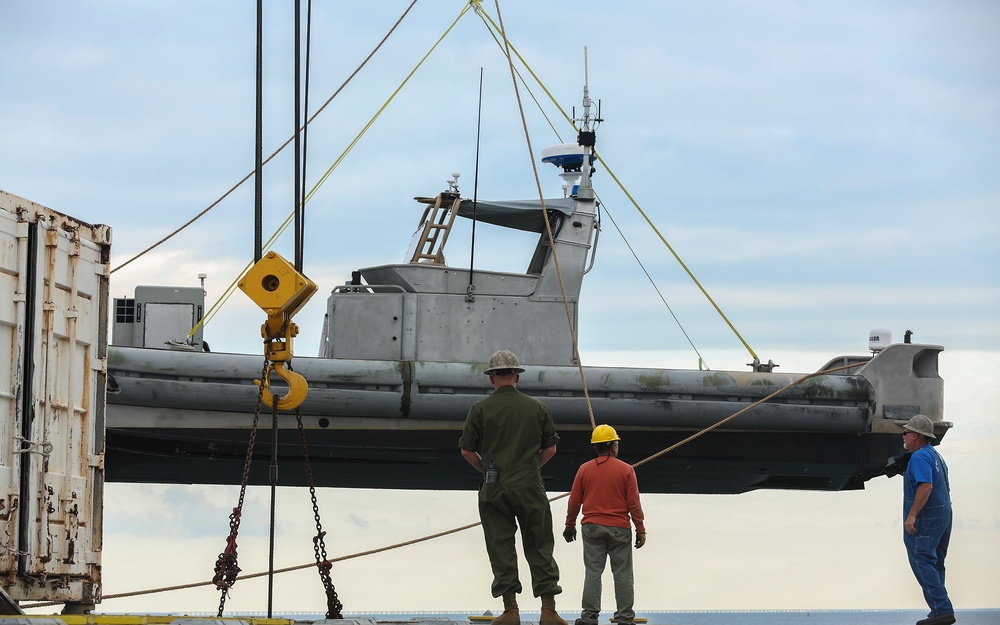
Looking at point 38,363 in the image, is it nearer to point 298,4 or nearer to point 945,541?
point 298,4

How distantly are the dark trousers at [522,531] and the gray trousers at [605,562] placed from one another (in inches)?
30.4

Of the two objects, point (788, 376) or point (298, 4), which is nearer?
point (298, 4)

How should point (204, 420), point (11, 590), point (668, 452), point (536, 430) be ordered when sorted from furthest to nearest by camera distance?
1. point (668, 452)
2. point (204, 420)
3. point (536, 430)
4. point (11, 590)

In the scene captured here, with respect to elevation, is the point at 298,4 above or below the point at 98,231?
above

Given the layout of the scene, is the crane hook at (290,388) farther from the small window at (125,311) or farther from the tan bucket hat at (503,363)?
the small window at (125,311)

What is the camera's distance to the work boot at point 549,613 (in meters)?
7.63

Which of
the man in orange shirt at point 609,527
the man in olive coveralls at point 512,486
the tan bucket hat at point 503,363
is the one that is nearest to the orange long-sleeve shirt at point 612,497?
the man in orange shirt at point 609,527

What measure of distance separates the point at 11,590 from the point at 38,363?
1202 mm

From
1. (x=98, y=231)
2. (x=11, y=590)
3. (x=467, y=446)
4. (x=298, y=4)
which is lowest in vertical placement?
(x=11, y=590)

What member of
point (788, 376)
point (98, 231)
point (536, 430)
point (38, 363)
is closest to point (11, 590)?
point (38, 363)

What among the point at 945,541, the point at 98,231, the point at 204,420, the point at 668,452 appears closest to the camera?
the point at 98,231

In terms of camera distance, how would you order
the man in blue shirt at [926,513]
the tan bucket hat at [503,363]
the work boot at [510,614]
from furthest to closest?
the man in blue shirt at [926,513]
the tan bucket hat at [503,363]
the work boot at [510,614]

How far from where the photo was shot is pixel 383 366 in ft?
49.0

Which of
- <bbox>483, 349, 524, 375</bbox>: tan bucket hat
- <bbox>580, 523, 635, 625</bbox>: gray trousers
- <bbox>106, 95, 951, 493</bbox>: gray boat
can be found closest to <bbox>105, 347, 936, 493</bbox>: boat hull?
<bbox>106, 95, 951, 493</bbox>: gray boat
